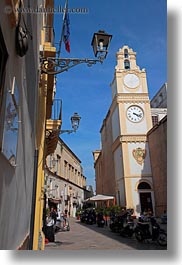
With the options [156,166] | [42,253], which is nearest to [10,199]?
[42,253]

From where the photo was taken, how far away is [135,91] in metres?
→ 20.8

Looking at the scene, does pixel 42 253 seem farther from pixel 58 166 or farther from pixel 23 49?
pixel 58 166

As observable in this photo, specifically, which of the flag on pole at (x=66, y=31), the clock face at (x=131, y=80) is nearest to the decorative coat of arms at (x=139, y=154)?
the clock face at (x=131, y=80)

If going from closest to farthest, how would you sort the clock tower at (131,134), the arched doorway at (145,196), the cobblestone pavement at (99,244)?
the cobblestone pavement at (99,244) → the arched doorway at (145,196) → the clock tower at (131,134)

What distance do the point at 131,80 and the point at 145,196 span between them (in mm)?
9015

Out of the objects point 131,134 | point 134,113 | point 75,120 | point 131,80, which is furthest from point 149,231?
point 131,80

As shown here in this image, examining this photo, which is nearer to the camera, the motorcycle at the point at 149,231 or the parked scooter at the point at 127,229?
the motorcycle at the point at 149,231

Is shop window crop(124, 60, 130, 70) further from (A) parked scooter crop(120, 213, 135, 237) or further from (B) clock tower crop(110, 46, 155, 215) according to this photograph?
(A) parked scooter crop(120, 213, 135, 237)

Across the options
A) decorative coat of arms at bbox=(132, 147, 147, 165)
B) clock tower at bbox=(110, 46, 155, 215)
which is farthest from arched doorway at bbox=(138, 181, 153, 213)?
decorative coat of arms at bbox=(132, 147, 147, 165)

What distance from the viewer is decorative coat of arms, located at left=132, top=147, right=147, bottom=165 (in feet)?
63.9

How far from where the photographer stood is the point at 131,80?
21.1m

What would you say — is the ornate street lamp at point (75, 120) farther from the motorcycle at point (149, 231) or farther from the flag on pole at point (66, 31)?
the motorcycle at point (149, 231)

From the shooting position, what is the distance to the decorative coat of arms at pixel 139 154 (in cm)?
1948

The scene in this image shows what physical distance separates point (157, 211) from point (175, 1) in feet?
56.2
